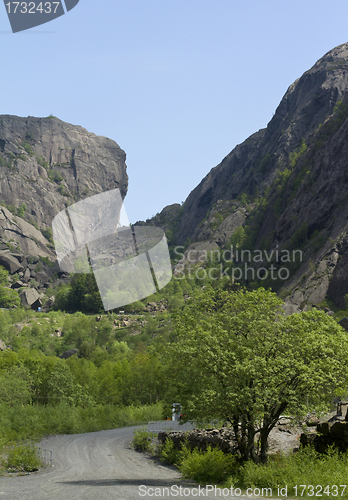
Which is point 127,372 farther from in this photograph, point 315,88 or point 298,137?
point 315,88

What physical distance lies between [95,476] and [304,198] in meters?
98.5

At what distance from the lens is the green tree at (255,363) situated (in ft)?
58.6

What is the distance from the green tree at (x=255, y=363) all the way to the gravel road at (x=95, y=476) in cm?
381

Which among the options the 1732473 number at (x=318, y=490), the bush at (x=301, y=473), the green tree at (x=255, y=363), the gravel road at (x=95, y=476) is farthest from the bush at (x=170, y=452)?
the 1732473 number at (x=318, y=490)

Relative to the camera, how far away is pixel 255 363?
59.3 feet

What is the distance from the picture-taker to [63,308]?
577 ft

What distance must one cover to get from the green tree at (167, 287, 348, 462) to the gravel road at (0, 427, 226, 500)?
150 inches

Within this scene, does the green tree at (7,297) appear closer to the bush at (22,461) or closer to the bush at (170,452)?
the bush at (22,461)

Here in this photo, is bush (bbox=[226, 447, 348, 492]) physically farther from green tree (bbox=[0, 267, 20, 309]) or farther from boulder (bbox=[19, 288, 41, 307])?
green tree (bbox=[0, 267, 20, 309])

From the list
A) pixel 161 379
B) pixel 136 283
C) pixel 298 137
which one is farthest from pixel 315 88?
pixel 161 379

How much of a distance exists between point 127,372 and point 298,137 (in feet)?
435

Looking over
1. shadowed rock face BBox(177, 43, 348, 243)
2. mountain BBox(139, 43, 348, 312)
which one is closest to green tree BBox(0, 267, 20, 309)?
mountain BBox(139, 43, 348, 312)

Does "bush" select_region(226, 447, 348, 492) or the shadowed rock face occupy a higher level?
the shadowed rock face

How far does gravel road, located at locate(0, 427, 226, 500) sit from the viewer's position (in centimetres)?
1780
